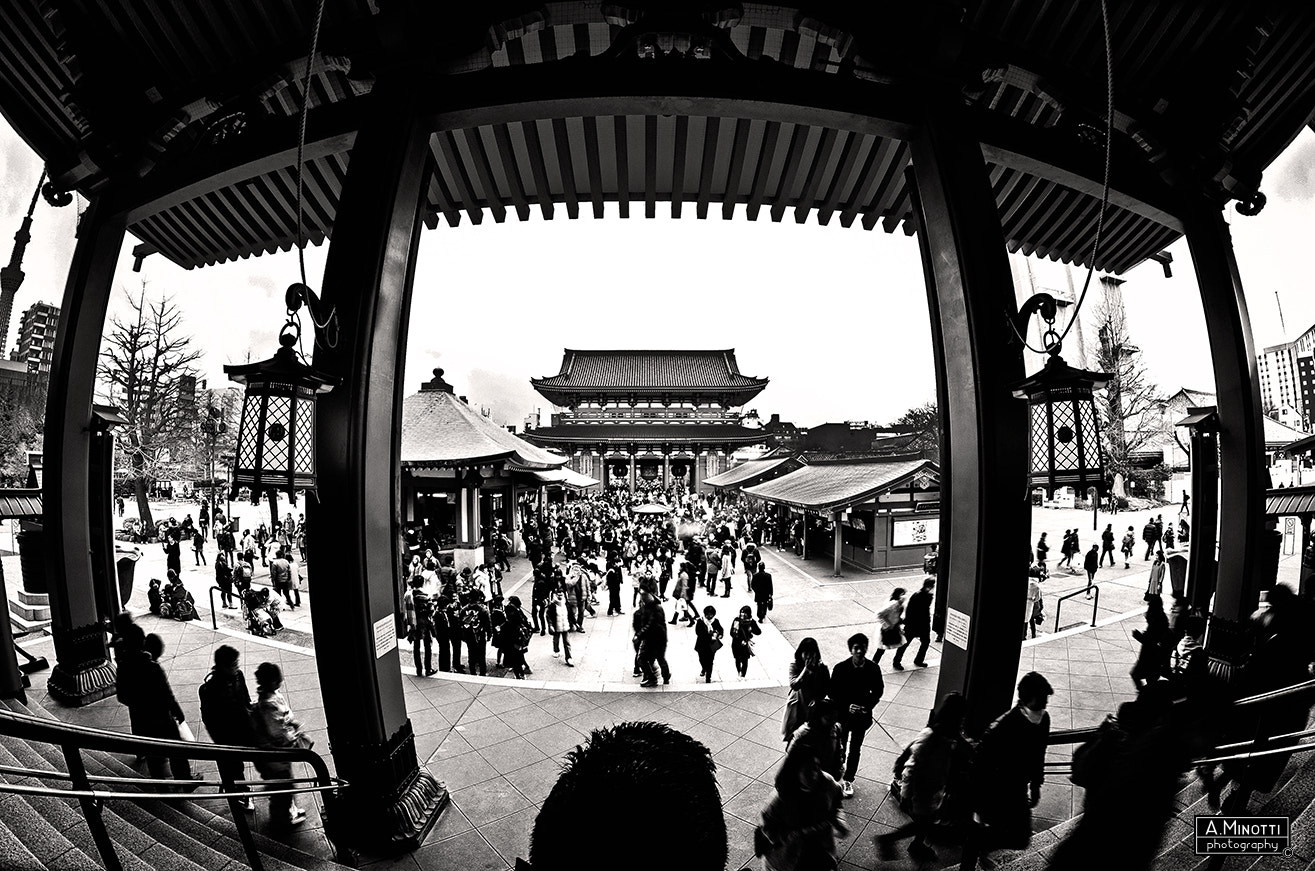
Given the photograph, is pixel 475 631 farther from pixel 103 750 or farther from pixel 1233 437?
pixel 1233 437

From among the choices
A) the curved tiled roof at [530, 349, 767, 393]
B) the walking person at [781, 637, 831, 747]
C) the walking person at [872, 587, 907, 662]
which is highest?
the curved tiled roof at [530, 349, 767, 393]

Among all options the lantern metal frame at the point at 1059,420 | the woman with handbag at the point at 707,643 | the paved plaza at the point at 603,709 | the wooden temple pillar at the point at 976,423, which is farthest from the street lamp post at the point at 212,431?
the lantern metal frame at the point at 1059,420

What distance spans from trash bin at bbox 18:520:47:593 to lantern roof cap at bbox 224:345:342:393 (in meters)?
6.15

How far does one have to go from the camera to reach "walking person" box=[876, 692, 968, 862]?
3.46m

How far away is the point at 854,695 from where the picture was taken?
4.45 meters

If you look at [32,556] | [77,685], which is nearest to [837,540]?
[77,685]

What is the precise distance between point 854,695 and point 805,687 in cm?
50

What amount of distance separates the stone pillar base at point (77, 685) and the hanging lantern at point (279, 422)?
15.5 ft

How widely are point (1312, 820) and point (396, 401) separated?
19.4 ft

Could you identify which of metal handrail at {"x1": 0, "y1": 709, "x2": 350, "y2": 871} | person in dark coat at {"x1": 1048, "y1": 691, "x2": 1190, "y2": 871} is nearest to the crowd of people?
metal handrail at {"x1": 0, "y1": 709, "x2": 350, "y2": 871}

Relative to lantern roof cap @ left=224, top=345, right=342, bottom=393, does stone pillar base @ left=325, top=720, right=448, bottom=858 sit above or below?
below

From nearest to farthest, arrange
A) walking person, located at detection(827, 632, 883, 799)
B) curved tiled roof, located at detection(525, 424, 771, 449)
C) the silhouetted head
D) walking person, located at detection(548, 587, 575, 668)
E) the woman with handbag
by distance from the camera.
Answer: the silhouetted head
walking person, located at detection(827, 632, 883, 799)
the woman with handbag
walking person, located at detection(548, 587, 575, 668)
curved tiled roof, located at detection(525, 424, 771, 449)

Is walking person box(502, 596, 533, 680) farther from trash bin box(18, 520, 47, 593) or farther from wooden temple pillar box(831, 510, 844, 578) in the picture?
wooden temple pillar box(831, 510, 844, 578)

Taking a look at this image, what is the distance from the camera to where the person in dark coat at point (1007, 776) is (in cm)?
315
